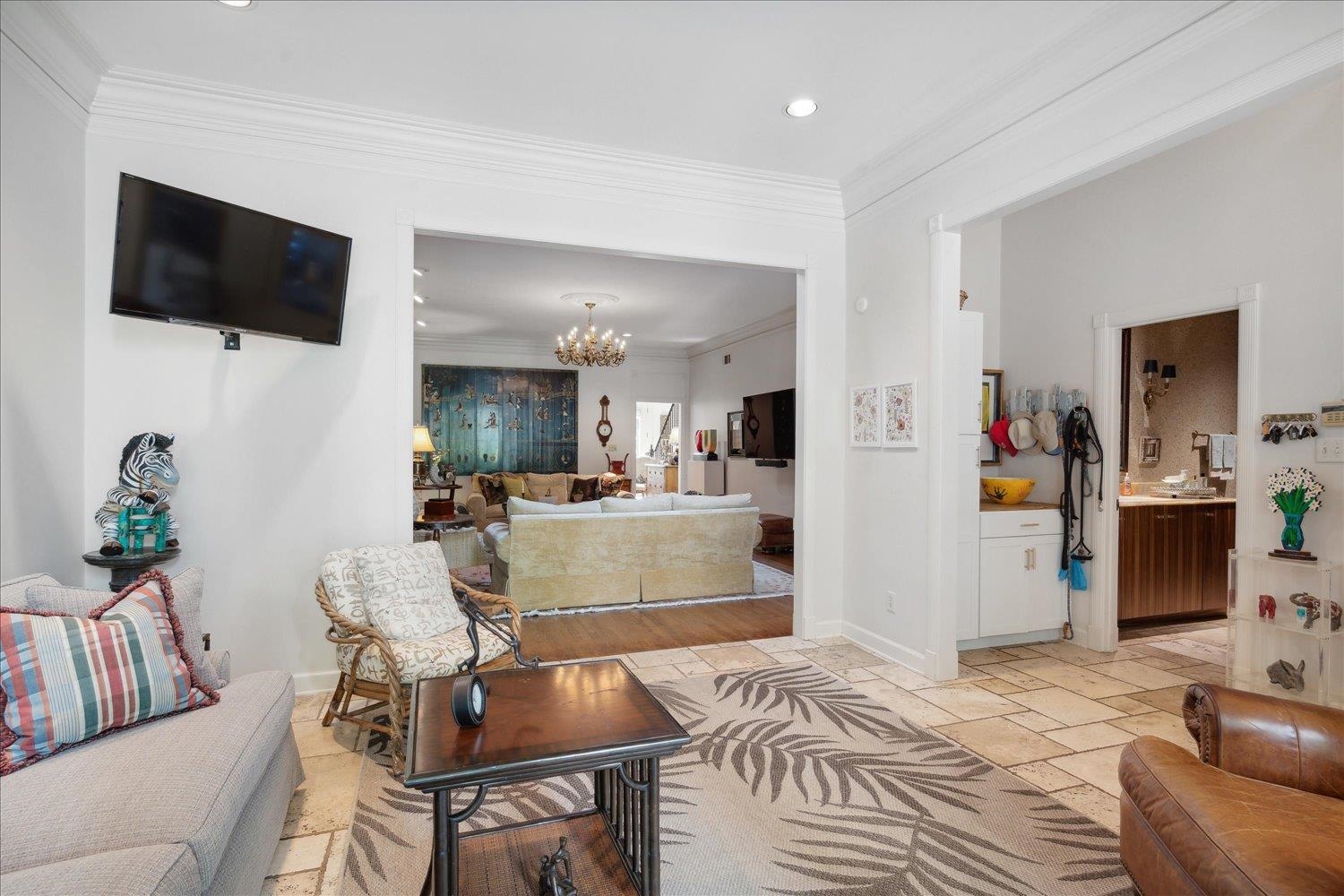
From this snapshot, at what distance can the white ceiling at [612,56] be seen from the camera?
2.61 metres

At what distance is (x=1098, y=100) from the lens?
282cm

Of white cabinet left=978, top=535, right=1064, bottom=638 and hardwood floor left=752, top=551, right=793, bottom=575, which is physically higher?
white cabinet left=978, top=535, right=1064, bottom=638

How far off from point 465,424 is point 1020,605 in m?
8.07

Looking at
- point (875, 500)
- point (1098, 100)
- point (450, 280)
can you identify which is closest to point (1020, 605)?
point (875, 500)

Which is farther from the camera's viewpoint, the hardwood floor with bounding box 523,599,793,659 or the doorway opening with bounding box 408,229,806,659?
the doorway opening with bounding box 408,229,806,659

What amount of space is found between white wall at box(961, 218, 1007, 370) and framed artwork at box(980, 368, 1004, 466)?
0.41 feet

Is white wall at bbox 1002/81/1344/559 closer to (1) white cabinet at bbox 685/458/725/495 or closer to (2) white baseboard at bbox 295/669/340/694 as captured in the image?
(2) white baseboard at bbox 295/669/340/694

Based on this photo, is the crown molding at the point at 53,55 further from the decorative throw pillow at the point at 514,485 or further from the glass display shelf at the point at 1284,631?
the decorative throw pillow at the point at 514,485

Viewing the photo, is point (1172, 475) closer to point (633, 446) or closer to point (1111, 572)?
point (1111, 572)

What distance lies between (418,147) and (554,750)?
125 inches

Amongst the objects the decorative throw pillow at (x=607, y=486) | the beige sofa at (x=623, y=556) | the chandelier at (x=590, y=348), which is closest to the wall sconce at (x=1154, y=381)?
the beige sofa at (x=623, y=556)

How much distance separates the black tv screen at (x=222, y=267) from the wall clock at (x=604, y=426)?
Answer: 24.5 feet

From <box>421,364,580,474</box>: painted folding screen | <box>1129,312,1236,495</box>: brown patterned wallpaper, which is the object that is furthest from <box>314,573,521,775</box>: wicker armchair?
<box>421,364,580,474</box>: painted folding screen

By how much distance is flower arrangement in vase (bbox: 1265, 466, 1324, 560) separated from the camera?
316cm
